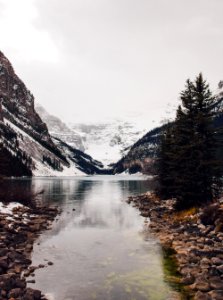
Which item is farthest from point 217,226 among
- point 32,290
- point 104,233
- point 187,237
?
point 32,290

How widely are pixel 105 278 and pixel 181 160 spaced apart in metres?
21.7

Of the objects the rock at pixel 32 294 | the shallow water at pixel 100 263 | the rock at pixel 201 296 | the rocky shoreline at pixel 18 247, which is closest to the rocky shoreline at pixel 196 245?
the rock at pixel 201 296

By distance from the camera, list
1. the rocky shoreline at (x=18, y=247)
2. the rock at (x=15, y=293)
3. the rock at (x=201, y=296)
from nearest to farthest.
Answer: the rock at (x=15, y=293) → the rock at (x=201, y=296) → the rocky shoreline at (x=18, y=247)

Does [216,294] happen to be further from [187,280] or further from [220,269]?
[220,269]

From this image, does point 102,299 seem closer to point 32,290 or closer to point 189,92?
point 32,290

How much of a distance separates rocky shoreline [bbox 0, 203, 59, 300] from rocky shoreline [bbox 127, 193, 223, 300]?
25.5 feet

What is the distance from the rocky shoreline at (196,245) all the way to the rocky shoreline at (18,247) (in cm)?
776

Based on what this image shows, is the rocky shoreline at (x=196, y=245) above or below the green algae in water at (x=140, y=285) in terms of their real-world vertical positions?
above

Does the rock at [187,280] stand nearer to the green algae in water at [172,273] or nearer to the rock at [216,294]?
the green algae in water at [172,273]

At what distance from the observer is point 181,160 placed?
38.6 m

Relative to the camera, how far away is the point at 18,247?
83.4 ft

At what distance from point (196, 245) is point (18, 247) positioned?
12668mm

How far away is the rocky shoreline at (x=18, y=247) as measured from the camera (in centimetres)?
1620

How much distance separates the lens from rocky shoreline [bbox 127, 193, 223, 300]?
17359mm
